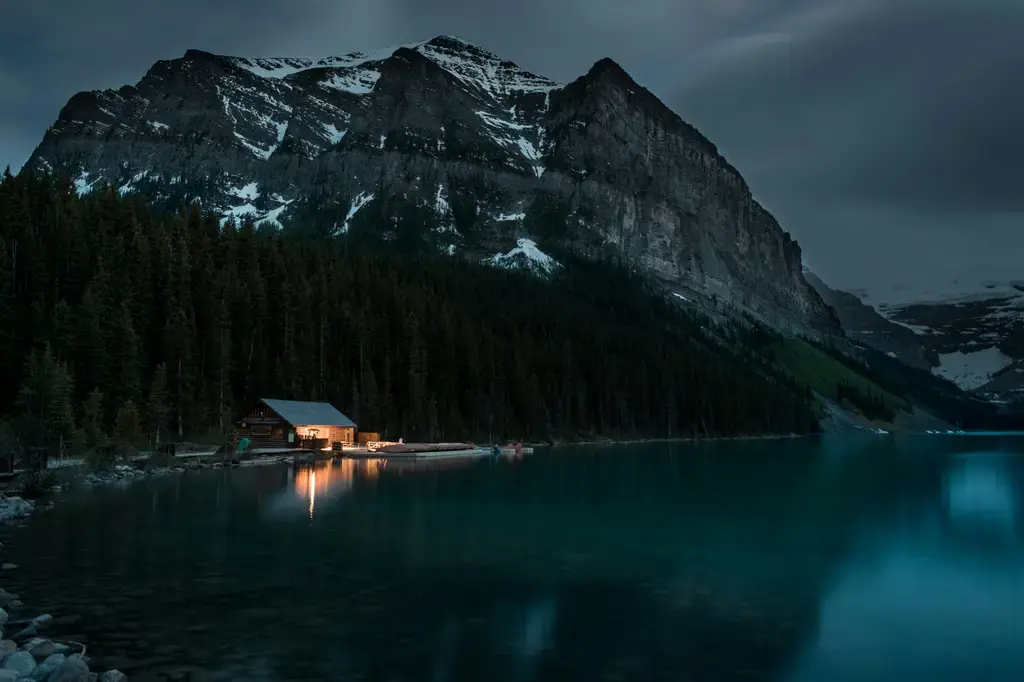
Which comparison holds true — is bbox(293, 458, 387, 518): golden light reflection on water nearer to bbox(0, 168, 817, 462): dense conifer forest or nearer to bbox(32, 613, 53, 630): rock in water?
bbox(0, 168, 817, 462): dense conifer forest

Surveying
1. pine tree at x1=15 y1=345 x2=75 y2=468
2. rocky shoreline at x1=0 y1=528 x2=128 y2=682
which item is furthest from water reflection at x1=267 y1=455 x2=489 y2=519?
rocky shoreline at x1=0 y1=528 x2=128 y2=682

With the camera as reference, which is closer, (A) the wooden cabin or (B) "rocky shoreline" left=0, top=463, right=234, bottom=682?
(B) "rocky shoreline" left=0, top=463, right=234, bottom=682

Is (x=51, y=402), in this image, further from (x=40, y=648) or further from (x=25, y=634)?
(x=40, y=648)

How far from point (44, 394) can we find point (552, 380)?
109 m

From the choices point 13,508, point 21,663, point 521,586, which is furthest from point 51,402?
point 21,663

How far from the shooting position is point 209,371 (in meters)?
105

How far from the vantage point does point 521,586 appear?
86.9ft

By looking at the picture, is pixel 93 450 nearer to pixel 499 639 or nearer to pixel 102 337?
pixel 102 337

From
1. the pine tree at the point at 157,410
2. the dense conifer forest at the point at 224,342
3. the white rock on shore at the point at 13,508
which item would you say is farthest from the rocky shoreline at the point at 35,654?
the pine tree at the point at 157,410

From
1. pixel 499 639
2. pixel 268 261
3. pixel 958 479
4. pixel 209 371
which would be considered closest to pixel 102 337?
pixel 209 371

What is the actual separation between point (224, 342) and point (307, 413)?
14.0m

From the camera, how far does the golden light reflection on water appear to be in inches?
2135

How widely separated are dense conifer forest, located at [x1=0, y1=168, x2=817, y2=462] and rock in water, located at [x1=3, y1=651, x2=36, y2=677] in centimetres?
4558

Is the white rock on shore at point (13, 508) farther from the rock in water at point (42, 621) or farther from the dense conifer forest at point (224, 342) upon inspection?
the rock in water at point (42, 621)
